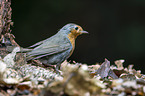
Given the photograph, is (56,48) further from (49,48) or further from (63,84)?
(63,84)

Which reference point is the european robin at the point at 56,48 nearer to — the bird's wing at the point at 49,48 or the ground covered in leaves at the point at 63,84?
the bird's wing at the point at 49,48

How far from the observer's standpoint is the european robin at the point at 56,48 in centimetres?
190

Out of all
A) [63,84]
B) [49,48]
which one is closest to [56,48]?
[49,48]

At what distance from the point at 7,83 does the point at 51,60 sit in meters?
0.93

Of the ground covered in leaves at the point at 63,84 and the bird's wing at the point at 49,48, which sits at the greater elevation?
the bird's wing at the point at 49,48

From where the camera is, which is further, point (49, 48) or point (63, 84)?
point (49, 48)

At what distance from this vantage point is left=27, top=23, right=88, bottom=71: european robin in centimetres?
190

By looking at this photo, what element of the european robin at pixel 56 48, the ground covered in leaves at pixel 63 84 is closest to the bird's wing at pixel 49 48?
the european robin at pixel 56 48

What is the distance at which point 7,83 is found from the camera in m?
1.08

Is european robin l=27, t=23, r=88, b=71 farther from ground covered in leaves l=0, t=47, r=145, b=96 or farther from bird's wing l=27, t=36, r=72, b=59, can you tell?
ground covered in leaves l=0, t=47, r=145, b=96

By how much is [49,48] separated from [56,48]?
86 millimetres

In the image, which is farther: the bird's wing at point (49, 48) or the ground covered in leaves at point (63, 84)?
the bird's wing at point (49, 48)

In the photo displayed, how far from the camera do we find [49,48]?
200cm

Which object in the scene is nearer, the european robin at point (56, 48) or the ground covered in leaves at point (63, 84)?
the ground covered in leaves at point (63, 84)
